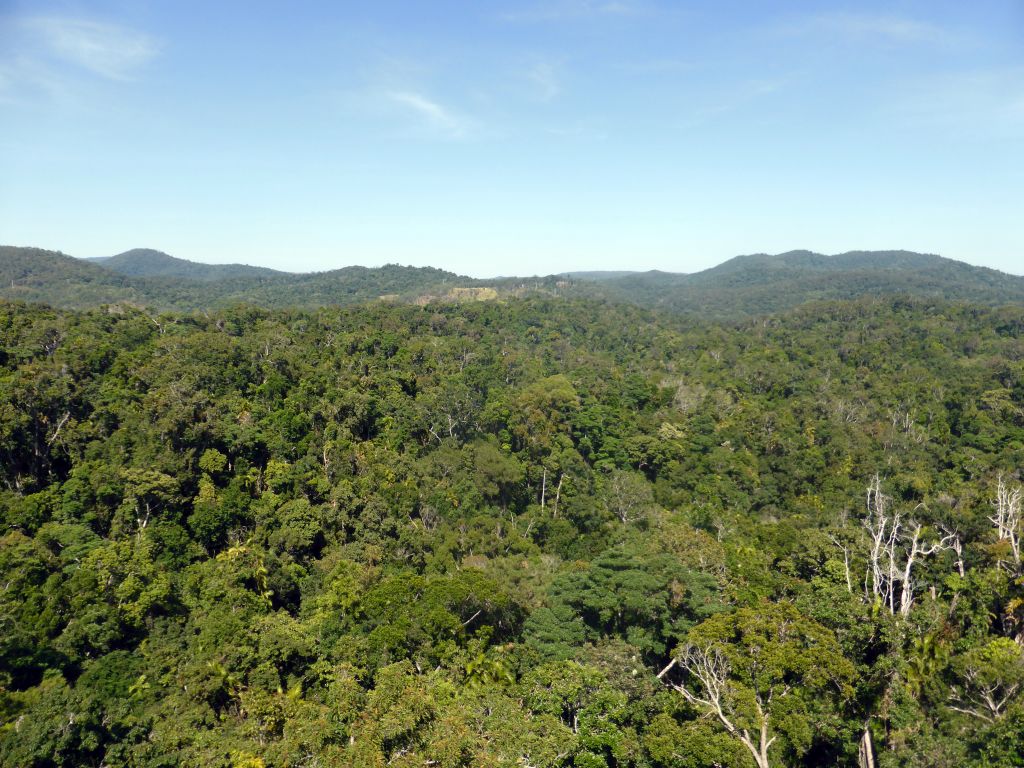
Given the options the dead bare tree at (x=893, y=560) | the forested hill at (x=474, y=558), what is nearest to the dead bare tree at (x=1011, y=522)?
the forested hill at (x=474, y=558)

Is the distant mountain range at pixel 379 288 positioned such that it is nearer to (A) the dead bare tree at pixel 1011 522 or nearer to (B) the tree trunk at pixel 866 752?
(A) the dead bare tree at pixel 1011 522

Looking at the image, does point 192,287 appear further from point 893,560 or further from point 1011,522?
point 1011,522

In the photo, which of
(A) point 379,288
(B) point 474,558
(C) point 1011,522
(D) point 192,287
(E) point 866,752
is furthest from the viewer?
(D) point 192,287

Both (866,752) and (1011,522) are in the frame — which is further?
(1011,522)

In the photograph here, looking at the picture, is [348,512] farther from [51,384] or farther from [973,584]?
[973,584]

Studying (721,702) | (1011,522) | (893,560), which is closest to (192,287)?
(893,560)

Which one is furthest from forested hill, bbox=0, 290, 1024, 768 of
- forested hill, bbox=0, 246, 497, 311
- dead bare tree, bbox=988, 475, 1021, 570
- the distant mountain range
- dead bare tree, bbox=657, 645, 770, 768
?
forested hill, bbox=0, 246, 497, 311

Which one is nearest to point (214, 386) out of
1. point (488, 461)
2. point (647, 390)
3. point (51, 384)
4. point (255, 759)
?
point (51, 384)

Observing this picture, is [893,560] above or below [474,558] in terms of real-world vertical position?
above

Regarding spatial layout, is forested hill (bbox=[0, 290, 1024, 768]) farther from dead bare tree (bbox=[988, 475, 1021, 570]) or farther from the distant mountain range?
the distant mountain range
